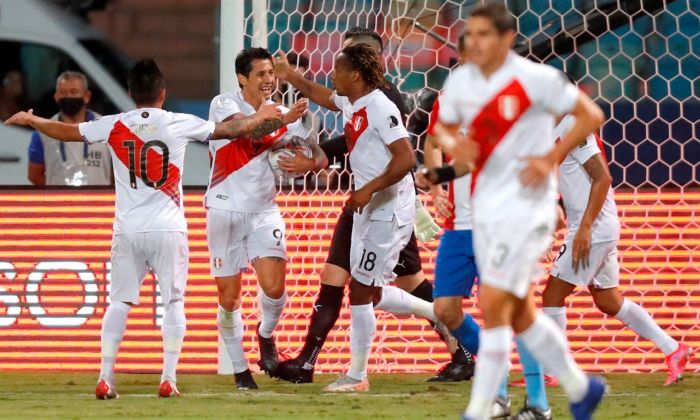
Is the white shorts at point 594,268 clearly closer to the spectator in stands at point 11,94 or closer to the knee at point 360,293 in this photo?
the knee at point 360,293

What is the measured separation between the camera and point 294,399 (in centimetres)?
810

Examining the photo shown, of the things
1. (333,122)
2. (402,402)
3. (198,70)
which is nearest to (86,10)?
(198,70)

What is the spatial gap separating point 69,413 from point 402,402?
1754 mm

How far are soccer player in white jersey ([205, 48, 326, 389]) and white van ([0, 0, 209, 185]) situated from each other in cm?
482

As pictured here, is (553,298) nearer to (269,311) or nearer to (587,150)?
(587,150)

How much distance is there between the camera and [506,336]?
5754mm

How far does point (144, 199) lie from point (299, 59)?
2.33m

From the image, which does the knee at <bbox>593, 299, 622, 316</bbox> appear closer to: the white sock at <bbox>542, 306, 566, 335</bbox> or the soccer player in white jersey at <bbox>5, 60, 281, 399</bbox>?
the white sock at <bbox>542, 306, 566, 335</bbox>

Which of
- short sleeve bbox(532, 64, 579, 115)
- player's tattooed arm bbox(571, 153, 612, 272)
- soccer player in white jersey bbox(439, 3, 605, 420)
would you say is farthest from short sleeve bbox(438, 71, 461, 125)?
player's tattooed arm bbox(571, 153, 612, 272)

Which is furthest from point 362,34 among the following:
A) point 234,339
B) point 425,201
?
point 234,339

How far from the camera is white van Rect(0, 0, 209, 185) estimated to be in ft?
45.6

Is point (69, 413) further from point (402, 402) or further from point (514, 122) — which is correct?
point (514, 122)

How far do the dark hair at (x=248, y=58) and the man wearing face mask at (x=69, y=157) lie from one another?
2250 mm

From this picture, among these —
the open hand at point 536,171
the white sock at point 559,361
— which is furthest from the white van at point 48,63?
the open hand at point 536,171
